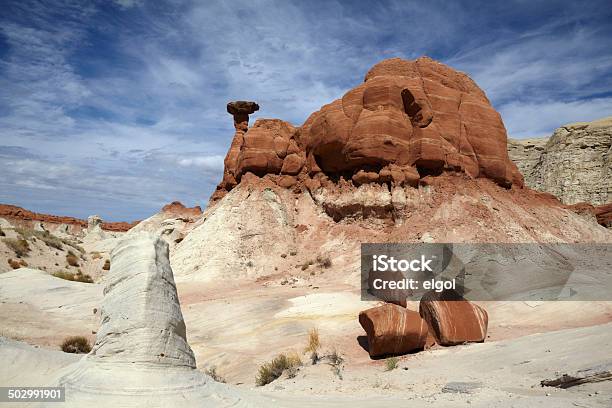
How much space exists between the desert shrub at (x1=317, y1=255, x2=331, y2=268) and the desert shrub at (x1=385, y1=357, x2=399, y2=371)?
11.8 metres

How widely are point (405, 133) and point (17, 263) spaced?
20620 mm

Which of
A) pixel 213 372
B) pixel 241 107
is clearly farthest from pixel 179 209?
pixel 213 372

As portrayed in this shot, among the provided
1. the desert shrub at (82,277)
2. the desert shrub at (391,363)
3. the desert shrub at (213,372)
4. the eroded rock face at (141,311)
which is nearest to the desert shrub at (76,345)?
the desert shrub at (213,372)

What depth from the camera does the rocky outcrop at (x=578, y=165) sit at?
46062mm

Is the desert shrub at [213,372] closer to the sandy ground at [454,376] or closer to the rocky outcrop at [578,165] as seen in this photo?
the sandy ground at [454,376]

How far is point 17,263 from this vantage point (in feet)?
79.8

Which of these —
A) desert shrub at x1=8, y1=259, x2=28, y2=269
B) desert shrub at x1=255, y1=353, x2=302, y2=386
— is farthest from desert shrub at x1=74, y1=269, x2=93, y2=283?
desert shrub at x1=255, y1=353, x2=302, y2=386

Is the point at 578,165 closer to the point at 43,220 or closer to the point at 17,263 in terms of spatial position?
the point at 17,263

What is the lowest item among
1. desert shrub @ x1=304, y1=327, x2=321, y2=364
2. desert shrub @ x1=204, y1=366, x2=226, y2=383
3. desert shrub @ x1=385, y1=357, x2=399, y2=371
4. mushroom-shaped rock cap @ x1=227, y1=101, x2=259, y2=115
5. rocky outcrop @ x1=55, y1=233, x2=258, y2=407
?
desert shrub @ x1=204, y1=366, x2=226, y2=383

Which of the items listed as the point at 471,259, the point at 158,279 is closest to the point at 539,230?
the point at 471,259

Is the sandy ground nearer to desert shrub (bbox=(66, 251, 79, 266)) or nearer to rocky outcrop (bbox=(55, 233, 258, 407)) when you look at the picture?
rocky outcrop (bbox=(55, 233, 258, 407))

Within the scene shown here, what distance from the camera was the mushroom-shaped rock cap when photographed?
107 feet

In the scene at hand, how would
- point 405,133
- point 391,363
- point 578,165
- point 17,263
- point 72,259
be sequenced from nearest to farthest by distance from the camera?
1. point 391,363
2. point 405,133
3. point 17,263
4. point 72,259
5. point 578,165

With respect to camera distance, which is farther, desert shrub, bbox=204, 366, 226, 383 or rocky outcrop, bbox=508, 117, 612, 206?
rocky outcrop, bbox=508, 117, 612, 206
